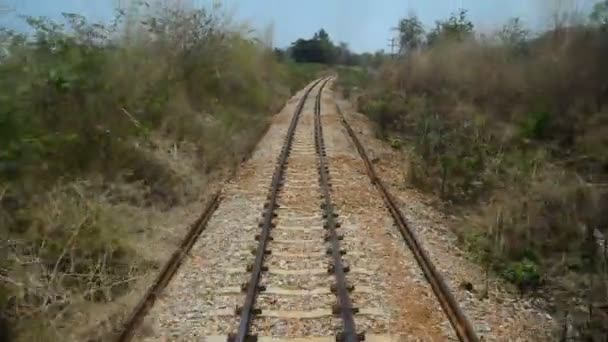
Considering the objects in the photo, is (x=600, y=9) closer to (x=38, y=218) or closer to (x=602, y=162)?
(x=602, y=162)

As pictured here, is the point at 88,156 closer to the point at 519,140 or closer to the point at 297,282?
the point at 297,282

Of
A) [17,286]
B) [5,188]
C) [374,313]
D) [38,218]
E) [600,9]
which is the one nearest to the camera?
[17,286]

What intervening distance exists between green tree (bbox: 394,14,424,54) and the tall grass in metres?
19.8

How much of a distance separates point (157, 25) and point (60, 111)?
741 cm

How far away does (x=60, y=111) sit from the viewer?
9.41 metres

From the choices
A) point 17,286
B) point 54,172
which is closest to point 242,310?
point 17,286

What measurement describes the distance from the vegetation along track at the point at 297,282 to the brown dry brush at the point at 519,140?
1.45 m

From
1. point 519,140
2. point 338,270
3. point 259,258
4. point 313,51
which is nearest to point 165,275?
point 259,258

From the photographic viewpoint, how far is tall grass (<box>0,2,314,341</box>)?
20.6 ft

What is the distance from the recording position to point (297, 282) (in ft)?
23.0

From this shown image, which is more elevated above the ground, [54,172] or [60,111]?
[60,111]

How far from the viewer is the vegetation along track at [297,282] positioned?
5.87 meters

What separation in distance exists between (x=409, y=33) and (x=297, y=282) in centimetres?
3243

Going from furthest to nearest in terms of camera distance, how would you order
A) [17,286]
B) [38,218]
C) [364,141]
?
[364,141] → [38,218] → [17,286]
